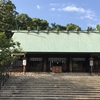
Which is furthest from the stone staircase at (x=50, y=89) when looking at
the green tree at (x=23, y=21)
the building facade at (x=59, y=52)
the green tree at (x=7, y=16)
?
the green tree at (x=23, y=21)

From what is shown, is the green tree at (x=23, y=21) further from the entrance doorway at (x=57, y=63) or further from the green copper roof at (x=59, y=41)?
the entrance doorway at (x=57, y=63)

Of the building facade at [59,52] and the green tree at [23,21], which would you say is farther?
the green tree at [23,21]

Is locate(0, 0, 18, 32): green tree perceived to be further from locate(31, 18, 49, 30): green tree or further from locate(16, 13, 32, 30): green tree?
locate(31, 18, 49, 30): green tree

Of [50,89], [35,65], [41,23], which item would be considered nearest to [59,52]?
[35,65]

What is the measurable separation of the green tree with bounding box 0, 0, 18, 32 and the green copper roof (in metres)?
5.88

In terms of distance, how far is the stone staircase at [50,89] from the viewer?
1312 cm

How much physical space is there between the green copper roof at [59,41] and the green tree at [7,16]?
5.88 meters

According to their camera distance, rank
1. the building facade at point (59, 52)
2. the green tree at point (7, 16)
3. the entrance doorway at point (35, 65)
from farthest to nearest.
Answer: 1. the green tree at point (7, 16)
2. the entrance doorway at point (35, 65)
3. the building facade at point (59, 52)

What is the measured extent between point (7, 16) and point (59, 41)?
38.9 feet

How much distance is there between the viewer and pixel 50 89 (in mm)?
14211

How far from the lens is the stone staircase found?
1312 cm

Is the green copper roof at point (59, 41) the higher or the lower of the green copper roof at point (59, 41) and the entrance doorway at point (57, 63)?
the higher

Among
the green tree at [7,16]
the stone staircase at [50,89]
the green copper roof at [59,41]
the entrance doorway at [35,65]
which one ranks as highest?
the green tree at [7,16]

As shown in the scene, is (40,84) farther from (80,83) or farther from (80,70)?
(80,70)
